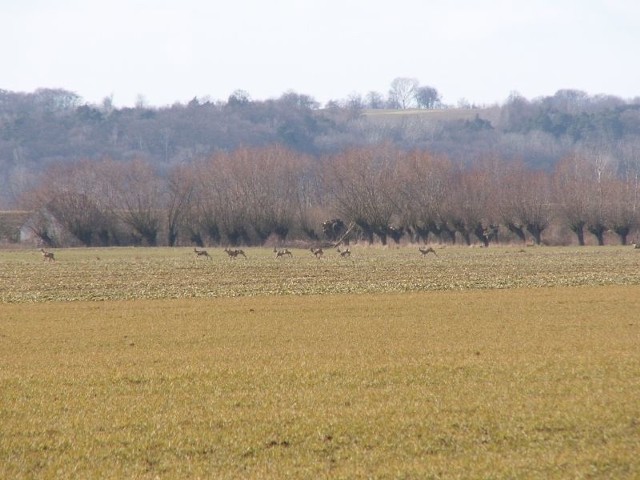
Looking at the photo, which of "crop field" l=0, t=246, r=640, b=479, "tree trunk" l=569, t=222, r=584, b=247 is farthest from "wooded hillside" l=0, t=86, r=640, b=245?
"crop field" l=0, t=246, r=640, b=479

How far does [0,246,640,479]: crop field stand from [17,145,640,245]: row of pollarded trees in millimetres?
71602

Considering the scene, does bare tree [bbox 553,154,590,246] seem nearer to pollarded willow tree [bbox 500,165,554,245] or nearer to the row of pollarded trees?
the row of pollarded trees

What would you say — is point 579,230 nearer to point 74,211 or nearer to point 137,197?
point 137,197

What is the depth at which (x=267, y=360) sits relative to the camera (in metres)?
17.9

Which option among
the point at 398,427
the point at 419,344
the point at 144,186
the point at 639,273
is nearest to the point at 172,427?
the point at 398,427

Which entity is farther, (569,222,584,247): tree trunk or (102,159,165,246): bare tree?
(102,159,165,246): bare tree

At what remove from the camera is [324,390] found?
14.7 m

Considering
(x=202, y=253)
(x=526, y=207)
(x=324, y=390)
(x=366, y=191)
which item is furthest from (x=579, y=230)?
(x=324, y=390)

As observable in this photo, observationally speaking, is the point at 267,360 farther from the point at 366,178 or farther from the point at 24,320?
the point at 366,178

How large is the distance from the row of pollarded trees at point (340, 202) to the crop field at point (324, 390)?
71.6 meters

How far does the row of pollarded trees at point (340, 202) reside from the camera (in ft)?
332

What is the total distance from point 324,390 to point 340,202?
9149 centimetres

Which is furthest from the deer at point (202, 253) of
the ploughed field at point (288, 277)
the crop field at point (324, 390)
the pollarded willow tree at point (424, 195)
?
the pollarded willow tree at point (424, 195)

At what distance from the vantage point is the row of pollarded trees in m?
101
